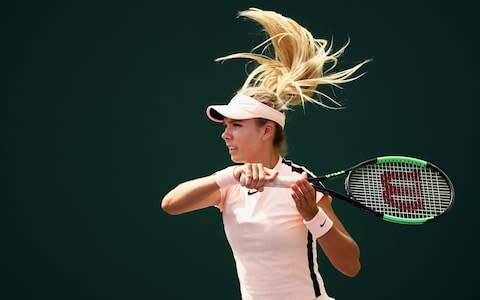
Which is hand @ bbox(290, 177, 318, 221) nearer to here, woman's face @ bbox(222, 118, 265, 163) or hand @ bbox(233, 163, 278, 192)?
hand @ bbox(233, 163, 278, 192)

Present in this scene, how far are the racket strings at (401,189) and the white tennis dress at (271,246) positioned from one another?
22 centimetres

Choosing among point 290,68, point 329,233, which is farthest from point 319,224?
point 290,68

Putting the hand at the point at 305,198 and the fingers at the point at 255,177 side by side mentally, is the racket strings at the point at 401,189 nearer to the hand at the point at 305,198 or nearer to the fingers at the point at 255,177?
the hand at the point at 305,198

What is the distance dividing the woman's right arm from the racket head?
430 millimetres

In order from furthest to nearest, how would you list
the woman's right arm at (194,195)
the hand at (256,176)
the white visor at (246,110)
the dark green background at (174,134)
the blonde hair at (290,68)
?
the dark green background at (174,134), the blonde hair at (290,68), the white visor at (246,110), the woman's right arm at (194,195), the hand at (256,176)

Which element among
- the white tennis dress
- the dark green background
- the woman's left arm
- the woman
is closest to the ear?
the woman

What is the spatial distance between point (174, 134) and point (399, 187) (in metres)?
1.91

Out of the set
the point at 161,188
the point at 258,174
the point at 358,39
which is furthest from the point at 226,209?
the point at 358,39

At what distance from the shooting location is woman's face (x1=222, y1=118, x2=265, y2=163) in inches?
100

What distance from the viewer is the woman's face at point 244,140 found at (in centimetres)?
255

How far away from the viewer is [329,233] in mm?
2344

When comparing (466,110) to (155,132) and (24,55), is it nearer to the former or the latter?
(155,132)

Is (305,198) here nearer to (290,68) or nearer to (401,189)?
(401,189)

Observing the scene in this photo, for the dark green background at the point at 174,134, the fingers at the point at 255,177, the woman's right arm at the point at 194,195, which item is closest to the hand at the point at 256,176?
the fingers at the point at 255,177
